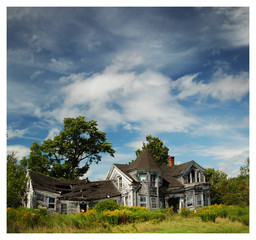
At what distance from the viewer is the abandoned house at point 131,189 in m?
20.4

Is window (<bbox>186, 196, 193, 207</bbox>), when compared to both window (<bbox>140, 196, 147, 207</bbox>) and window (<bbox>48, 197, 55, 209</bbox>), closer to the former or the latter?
window (<bbox>140, 196, 147, 207</bbox>)

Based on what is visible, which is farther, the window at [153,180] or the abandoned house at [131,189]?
the window at [153,180]

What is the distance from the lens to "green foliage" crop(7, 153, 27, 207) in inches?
643

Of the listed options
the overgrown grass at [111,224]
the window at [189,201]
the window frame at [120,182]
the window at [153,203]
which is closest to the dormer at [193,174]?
the window at [189,201]

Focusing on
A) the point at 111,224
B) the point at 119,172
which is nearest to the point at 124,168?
the point at 119,172

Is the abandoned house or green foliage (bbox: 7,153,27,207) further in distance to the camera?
the abandoned house

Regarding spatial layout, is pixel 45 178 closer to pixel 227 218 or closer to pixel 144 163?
pixel 144 163

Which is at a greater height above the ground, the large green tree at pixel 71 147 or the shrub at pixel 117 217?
the large green tree at pixel 71 147

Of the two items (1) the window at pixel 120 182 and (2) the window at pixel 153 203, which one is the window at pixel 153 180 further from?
(1) the window at pixel 120 182

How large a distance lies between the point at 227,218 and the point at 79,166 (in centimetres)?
1988

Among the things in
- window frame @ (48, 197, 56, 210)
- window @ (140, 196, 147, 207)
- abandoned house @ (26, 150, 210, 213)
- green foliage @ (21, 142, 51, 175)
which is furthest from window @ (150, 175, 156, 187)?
green foliage @ (21, 142, 51, 175)

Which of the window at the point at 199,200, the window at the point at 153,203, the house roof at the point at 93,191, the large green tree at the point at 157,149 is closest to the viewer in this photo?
the house roof at the point at 93,191

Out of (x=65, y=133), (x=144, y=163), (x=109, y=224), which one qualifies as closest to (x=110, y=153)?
(x=65, y=133)
